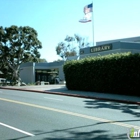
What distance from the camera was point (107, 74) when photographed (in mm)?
21078

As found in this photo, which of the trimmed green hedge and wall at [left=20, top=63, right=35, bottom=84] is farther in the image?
wall at [left=20, top=63, right=35, bottom=84]

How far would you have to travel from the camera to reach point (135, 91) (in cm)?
1903

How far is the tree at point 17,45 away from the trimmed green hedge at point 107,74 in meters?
19.6

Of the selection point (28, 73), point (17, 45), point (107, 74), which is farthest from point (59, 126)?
point (28, 73)

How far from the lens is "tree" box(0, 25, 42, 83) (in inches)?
A: 1678

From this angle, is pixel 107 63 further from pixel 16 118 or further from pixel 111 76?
pixel 16 118

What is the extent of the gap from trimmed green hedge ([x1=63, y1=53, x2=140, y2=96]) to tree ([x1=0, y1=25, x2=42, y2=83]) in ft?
64.3

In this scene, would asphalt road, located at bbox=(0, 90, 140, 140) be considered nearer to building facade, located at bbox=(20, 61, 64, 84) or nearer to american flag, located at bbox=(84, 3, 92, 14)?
american flag, located at bbox=(84, 3, 92, 14)

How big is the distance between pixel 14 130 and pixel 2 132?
0.36m

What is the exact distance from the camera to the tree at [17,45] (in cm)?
4262

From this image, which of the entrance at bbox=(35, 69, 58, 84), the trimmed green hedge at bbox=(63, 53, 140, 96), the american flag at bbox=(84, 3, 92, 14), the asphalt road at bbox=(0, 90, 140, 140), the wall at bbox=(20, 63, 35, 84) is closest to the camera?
the asphalt road at bbox=(0, 90, 140, 140)

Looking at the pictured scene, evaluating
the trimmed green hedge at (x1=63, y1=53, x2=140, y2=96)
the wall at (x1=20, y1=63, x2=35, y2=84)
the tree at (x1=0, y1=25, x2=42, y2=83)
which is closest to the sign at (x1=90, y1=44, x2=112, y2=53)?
the trimmed green hedge at (x1=63, y1=53, x2=140, y2=96)

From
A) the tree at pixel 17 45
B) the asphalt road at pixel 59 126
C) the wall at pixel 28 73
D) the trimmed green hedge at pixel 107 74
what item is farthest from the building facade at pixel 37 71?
the asphalt road at pixel 59 126

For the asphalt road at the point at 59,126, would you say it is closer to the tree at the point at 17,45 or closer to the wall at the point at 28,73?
the tree at the point at 17,45
